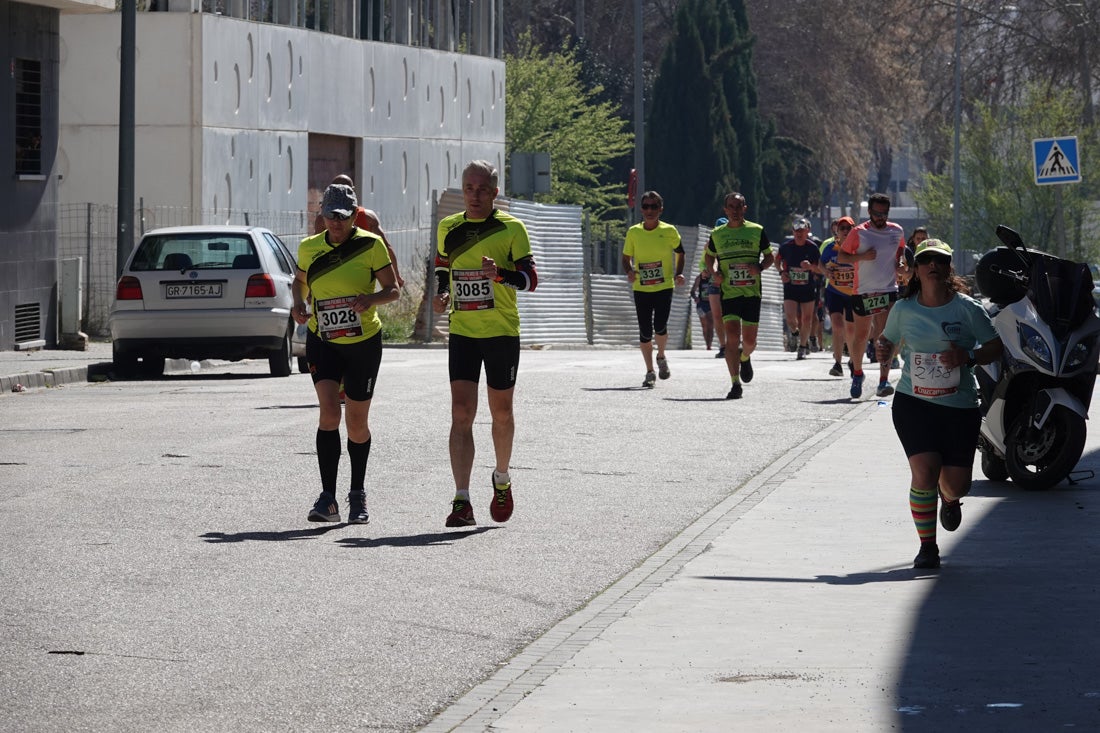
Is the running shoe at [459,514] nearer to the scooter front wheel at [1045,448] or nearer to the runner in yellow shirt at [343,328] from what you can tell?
the runner in yellow shirt at [343,328]

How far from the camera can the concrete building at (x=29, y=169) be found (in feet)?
84.6

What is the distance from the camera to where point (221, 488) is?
1171 centimetres

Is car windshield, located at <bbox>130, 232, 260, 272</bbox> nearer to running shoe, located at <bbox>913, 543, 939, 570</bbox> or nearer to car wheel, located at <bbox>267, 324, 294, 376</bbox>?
car wheel, located at <bbox>267, 324, 294, 376</bbox>

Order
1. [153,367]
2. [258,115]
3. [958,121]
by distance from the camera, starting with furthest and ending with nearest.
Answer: [958,121], [258,115], [153,367]

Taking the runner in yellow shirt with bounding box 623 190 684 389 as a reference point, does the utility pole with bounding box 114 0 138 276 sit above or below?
above

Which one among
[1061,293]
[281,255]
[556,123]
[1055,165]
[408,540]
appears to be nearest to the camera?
[408,540]

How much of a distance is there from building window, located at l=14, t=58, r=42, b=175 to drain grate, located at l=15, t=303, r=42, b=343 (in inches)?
65.4

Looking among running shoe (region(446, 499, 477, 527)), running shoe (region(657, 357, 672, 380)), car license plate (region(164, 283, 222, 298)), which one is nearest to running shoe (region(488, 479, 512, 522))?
running shoe (region(446, 499, 477, 527))

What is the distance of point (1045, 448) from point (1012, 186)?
41.5 metres

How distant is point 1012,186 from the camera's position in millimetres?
52125

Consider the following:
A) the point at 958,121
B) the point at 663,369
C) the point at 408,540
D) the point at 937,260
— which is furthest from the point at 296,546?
the point at 958,121

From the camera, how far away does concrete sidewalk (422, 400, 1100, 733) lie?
6238mm

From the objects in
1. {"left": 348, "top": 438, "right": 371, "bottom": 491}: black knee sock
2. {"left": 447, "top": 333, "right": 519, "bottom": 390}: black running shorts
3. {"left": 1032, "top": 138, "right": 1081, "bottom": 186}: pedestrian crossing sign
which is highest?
{"left": 1032, "top": 138, "right": 1081, "bottom": 186}: pedestrian crossing sign

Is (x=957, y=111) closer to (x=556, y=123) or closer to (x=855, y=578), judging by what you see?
(x=556, y=123)
